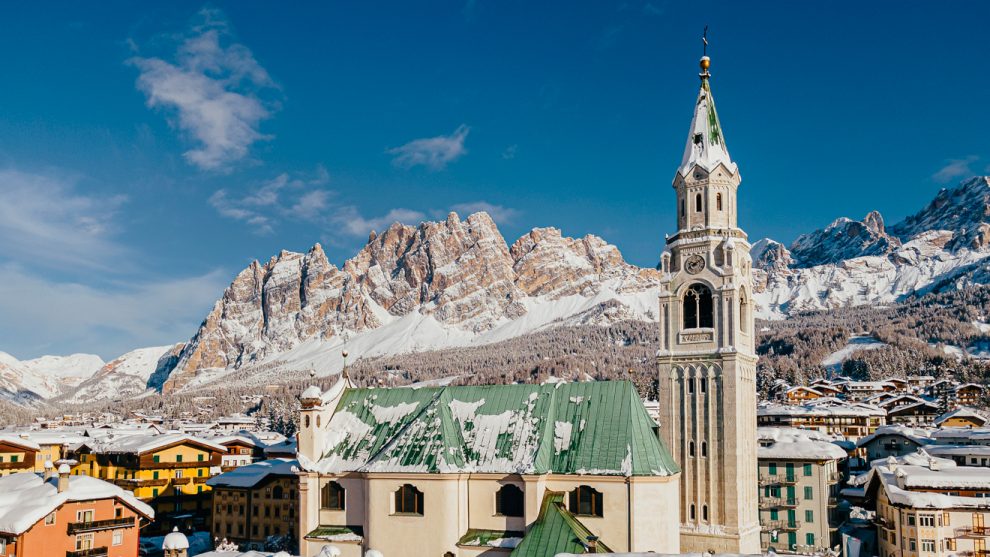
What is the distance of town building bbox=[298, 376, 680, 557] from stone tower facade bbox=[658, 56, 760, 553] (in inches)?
133

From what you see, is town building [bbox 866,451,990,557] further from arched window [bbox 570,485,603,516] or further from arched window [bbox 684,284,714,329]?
arched window [bbox 570,485,603,516]

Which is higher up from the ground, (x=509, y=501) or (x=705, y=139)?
(x=705, y=139)

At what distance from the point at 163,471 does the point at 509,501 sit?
208ft

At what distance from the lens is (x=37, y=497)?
5341 cm

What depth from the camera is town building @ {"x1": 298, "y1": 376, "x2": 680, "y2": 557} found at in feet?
152

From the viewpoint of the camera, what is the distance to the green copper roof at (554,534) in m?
43.7

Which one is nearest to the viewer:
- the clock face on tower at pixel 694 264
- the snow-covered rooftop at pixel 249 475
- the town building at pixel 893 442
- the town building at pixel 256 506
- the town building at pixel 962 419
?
the clock face on tower at pixel 694 264

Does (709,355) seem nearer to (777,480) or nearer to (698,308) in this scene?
(698,308)

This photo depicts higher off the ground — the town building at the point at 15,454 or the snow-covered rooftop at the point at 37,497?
the snow-covered rooftop at the point at 37,497

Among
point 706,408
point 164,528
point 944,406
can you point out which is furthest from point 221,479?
point 944,406

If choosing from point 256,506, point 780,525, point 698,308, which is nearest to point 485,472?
point 698,308

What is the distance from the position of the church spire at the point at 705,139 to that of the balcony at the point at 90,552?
43.8 m

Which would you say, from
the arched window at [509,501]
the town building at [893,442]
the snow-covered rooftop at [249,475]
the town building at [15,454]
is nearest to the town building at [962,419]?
the town building at [893,442]

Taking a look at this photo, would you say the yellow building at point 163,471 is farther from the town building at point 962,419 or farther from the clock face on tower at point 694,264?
the town building at point 962,419
